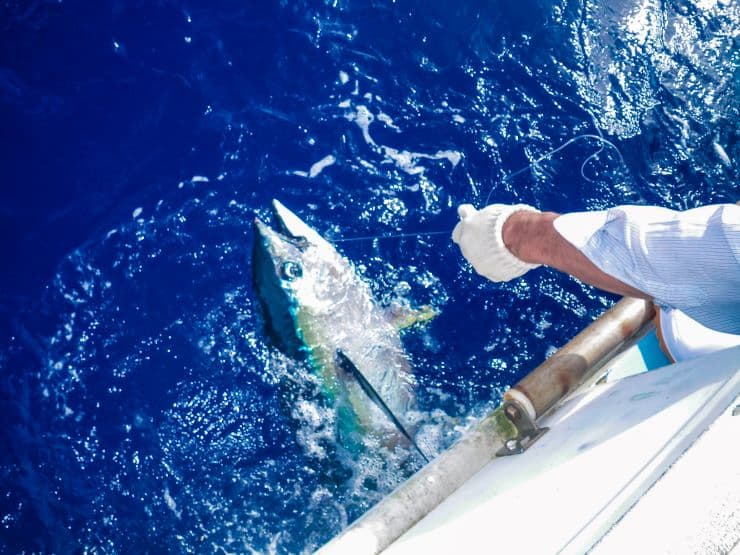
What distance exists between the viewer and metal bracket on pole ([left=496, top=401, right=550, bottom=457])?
7.18 feet

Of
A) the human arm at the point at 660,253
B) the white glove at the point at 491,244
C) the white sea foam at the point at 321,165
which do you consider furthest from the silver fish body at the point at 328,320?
the human arm at the point at 660,253

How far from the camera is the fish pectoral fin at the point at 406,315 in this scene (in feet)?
10.9

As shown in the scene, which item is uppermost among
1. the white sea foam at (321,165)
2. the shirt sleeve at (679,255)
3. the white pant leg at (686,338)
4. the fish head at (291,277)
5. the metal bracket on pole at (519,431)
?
the white sea foam at (321,165)

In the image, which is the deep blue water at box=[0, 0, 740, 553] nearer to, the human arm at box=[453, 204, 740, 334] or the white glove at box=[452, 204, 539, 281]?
the white glove at box=[452, 204, 539, 281]

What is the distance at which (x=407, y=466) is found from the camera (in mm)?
3068

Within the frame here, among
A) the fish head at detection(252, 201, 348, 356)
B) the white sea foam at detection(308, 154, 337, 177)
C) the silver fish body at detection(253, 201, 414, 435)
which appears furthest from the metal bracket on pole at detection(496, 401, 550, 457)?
the white sea foam at detection(308, 154, 337, 177)

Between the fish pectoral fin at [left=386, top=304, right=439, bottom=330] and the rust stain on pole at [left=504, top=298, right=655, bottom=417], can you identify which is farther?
the fish pectoral fin at [left=386, top=304, right=439, bottom=330]

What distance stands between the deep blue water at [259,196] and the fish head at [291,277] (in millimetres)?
253

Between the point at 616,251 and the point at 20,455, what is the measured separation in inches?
129

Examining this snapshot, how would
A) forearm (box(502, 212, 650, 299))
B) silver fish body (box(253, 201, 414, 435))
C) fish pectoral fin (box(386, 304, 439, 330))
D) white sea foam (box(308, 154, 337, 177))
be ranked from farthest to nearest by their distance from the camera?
white sea foam (box(308, 154, 337, 177)) → fish pectoral fin (box(386, 304, 439, 330)) → silver fish body (box(253, 201, 414, 435)) → forearm (box(502, 212, 650, 299))

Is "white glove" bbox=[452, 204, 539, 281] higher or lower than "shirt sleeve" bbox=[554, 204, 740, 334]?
higher

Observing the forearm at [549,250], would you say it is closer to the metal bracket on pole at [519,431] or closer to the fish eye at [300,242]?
the metal bracket on pole at [519,431]

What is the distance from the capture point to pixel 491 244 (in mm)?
2711

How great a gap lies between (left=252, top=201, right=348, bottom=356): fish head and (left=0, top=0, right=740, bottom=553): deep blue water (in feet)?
0.83
